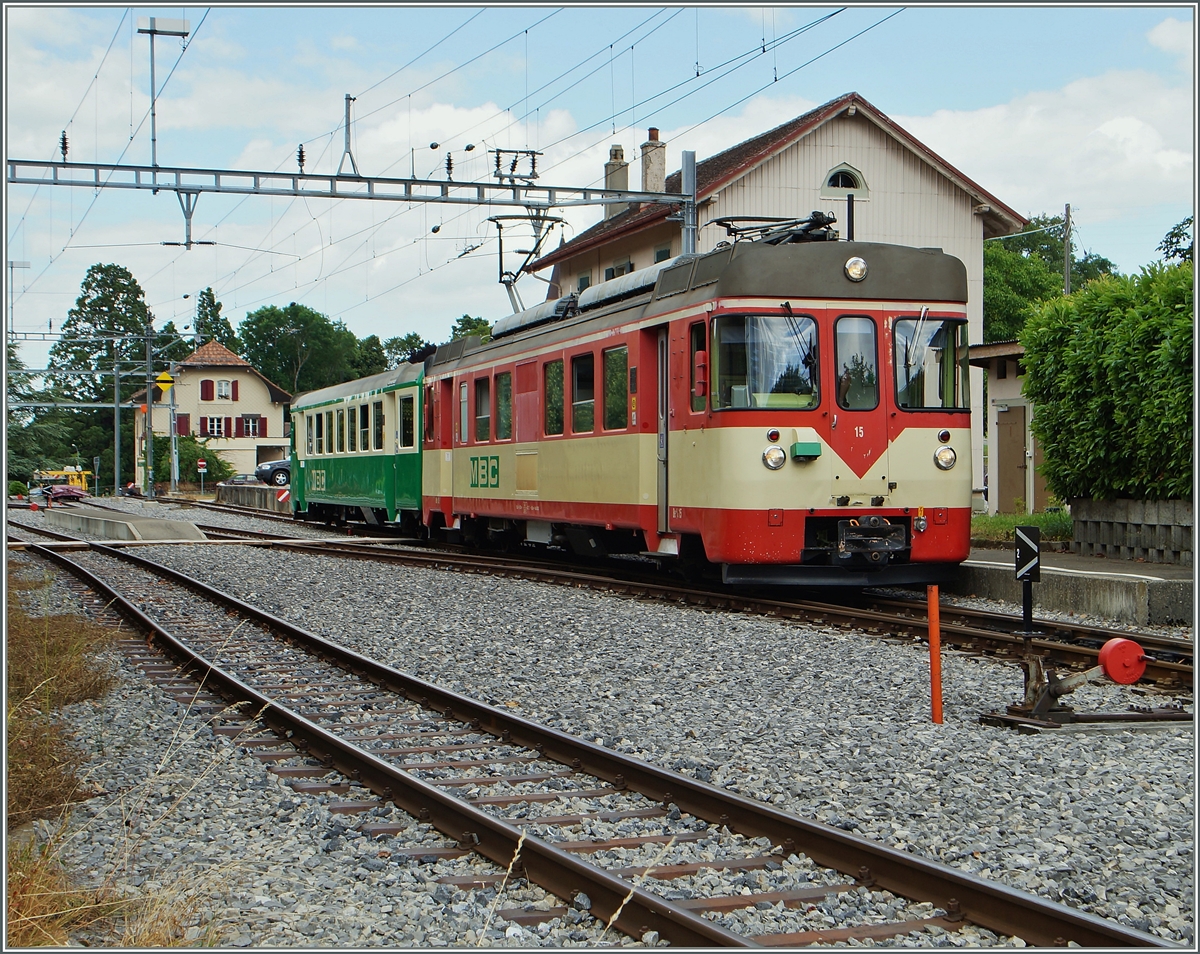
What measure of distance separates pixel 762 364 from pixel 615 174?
94.4 ft

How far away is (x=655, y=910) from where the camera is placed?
4.21 meters

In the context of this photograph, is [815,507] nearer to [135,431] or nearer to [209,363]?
[209,363]

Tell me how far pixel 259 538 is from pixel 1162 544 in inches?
668

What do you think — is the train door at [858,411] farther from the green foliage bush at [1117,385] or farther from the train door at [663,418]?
the green foliage bush at [1117,385]

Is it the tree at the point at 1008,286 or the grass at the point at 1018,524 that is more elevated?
the tree at the point at 1008,286

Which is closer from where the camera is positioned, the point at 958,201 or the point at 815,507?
the point at 815,507

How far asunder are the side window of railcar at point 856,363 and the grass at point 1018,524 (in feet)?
15.2

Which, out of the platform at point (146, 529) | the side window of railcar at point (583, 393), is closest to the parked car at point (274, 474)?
the platform at point (146, 529)

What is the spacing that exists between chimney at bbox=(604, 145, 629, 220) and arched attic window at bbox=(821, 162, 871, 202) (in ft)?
25.9

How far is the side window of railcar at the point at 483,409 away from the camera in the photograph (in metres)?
18.4

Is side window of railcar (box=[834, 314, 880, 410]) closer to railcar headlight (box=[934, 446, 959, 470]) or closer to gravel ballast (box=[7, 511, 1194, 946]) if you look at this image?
railcar headlight (box=[934, 446, 959, 470])

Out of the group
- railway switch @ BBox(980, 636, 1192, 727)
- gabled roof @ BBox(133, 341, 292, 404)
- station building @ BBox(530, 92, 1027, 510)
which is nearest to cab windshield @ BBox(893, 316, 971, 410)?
railway switch @ BBox(980, 636, 1192, 727)

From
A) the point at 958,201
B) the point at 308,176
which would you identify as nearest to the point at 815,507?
the point at 308,176

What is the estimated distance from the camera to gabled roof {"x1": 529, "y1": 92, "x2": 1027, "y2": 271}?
104 feet
